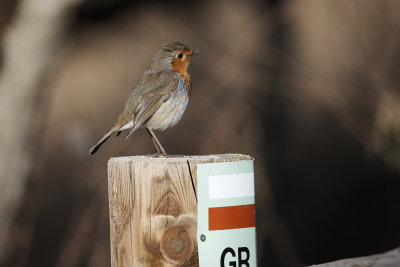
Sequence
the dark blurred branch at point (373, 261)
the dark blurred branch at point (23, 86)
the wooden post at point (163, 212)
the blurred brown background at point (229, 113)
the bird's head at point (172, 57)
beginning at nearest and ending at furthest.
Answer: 1. the wooden post at point (163, 212)
2. the dark blurred branch at point (373, 261)
3. the bird's head at point (172, 57)
4. the dark blurred branch at point (23, 86)
5. the blurred brown background at point (229, 113)

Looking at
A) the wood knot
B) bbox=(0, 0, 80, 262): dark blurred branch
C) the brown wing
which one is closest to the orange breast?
the brown wing

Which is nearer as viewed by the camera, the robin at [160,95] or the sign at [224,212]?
the sign at [224,212]

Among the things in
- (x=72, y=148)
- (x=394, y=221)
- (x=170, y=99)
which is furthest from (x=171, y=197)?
(x=394, y=221)

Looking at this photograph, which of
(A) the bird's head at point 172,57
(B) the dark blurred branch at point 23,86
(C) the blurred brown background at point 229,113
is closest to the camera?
(A) the bird's head at point 172,57

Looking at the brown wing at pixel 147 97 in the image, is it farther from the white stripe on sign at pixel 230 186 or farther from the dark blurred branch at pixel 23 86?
the dark blurred branch at pixel 23 86

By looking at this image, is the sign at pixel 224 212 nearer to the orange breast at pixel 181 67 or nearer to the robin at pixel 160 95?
the robin at pixel 160 95

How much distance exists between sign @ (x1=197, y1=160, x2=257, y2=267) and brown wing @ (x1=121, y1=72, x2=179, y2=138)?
153 cm

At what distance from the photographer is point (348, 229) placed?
8.62 metres

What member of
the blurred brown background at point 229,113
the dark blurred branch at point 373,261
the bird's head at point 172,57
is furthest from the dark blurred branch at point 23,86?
the dark blurred branch at point 373,261

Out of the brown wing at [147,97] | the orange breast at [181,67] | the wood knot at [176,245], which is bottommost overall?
the wood knot at [176,245]

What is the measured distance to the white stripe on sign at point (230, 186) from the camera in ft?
10.1

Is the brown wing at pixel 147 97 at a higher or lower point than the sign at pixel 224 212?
higher

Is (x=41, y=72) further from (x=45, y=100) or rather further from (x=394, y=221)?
(x=394, y=221)

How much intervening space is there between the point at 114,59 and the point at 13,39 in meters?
2.64
